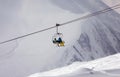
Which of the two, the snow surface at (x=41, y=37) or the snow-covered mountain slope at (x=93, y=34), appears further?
the snow-covered mountain slope at (x=93, y=34)

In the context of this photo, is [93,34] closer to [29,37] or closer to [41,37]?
[41,37]

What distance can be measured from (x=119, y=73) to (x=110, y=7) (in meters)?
3.85

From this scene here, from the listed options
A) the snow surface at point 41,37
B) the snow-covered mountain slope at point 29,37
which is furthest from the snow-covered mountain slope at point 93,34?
the snow-covered mountain slope at point 29,37

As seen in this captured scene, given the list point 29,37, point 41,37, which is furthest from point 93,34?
point 29,37

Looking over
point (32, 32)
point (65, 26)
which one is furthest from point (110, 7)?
point (32, 32)

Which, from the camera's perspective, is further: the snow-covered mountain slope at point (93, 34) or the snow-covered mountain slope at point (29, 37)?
the snow-covered mountain slope at point (93, 34)

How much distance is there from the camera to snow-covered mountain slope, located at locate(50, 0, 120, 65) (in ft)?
14.4

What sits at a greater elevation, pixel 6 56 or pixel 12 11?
pixel 12 11

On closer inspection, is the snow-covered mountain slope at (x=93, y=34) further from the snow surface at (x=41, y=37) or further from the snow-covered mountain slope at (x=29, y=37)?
the snow-covered mountain slope at (x=29, y=37)

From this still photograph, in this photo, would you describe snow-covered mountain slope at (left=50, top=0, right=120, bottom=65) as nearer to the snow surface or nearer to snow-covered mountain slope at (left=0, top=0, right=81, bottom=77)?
the snow surface

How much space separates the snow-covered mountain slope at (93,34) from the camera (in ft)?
14.4

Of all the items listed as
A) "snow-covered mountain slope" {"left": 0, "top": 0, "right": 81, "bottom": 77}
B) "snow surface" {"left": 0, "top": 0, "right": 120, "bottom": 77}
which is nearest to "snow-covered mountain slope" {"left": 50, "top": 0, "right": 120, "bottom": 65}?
"snow surface" {"left": 0, "top": 0, "right": 120, "bottom": 77}

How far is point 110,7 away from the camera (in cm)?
486

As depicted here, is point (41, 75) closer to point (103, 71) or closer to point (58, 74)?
point (58, 74)
